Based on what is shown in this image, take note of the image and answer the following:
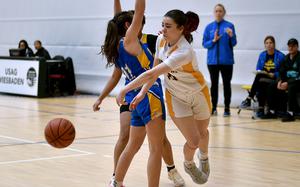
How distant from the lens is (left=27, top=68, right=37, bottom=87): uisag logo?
1511cm

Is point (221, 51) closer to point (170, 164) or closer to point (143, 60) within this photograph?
point (170, 164)

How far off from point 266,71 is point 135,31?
23.2 ft

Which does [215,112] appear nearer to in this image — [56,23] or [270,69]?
[270,69]

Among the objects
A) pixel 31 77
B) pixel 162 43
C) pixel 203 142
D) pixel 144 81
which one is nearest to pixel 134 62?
pixel 162 43

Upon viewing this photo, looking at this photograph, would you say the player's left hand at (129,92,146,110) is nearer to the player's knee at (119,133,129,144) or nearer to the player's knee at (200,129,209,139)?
the player's knee at (119,133,129,144)

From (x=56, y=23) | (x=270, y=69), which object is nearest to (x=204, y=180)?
(x=270, y=69)

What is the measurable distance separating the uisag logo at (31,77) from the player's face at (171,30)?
1064 centimetres

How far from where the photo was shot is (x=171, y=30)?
4.84 m

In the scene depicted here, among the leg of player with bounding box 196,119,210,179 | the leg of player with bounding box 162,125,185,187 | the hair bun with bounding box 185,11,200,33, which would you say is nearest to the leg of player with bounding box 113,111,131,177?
the leg of player with bounding box 162,125,185,187

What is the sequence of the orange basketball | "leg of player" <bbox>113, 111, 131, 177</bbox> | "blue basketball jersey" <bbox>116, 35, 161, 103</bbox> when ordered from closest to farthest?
"blue basketball jersey" <bbox>116, 35, 161, 103</bbox>, "leg of player" <bbox>113, 111, 131, 177</bbox>, the orange basketball

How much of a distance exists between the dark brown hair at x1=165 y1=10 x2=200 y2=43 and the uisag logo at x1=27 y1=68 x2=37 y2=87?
10.2 m

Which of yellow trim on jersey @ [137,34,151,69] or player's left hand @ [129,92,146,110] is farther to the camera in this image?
yellow trim on jersey @ [137,34,151,69]

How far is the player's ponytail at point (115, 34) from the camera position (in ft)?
16.3

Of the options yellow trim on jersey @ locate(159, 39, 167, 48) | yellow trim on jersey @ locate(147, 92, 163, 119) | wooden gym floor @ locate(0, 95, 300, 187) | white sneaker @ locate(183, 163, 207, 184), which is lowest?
wooden gym floor @ locate(0, 95, 300, 187)
